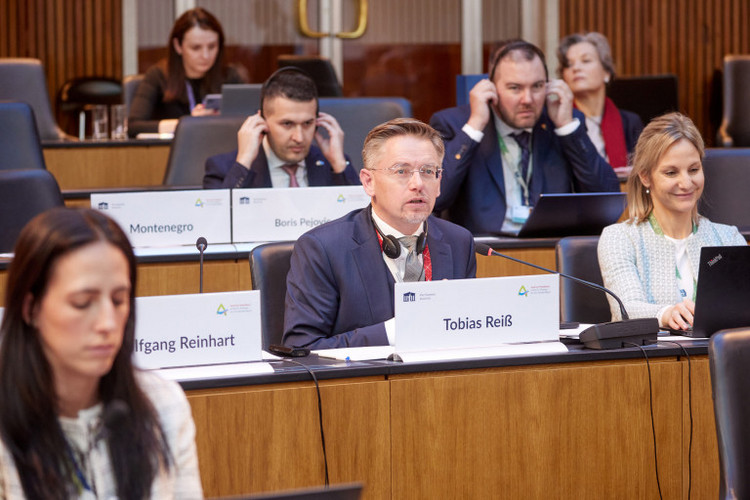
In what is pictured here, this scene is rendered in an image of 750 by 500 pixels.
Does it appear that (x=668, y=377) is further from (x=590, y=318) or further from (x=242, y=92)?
(x=242, y=92)

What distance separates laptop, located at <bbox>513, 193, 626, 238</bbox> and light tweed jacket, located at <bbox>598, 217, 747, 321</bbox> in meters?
0.42

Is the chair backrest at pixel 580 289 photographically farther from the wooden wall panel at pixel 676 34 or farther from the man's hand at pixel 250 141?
the wooden wall panel at pixel 676 34

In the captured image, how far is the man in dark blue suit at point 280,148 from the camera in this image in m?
4.20

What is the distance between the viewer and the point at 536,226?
3.81 metres

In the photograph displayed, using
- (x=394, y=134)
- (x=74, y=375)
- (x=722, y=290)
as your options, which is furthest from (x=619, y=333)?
(x=74, y=375)

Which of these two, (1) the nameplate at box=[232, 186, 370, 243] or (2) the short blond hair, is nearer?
(2) the short blond hair

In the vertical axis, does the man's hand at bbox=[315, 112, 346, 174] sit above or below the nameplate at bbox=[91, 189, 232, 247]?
above

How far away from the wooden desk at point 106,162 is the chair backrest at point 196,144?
57 centimetres

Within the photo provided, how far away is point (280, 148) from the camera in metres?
4.28

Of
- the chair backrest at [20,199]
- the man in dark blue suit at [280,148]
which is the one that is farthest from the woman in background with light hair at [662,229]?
the chair backrest at [20,199]

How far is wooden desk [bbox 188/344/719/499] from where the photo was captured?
2225mm

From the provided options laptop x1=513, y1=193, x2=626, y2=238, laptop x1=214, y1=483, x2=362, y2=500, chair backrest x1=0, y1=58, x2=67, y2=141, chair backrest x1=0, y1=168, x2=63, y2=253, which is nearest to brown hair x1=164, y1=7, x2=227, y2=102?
chair backrest x1=0, y1=58, x2=67, y2=141

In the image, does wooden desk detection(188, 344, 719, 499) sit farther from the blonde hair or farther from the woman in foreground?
the blonde hair

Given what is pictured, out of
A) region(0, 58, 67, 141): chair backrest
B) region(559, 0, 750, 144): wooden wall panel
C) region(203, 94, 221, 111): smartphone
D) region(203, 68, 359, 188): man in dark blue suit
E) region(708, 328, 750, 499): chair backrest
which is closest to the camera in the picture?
region(708, 328, 750, 499): chair backrest
